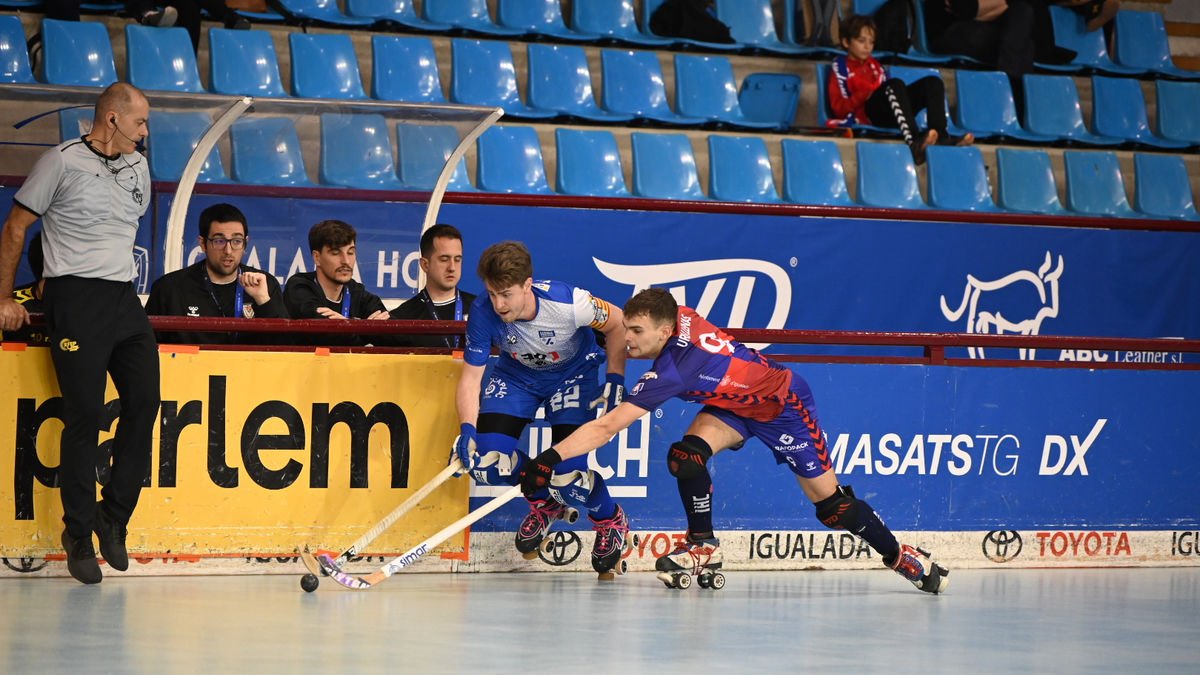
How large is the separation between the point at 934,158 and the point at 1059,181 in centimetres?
161

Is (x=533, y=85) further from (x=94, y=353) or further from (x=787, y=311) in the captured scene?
(x=94, y=353)

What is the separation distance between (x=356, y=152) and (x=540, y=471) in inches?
94.3

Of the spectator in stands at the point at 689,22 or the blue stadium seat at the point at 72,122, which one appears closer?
the blue stadium seat at the point at 72,122

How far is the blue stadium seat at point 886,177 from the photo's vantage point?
12.8 m

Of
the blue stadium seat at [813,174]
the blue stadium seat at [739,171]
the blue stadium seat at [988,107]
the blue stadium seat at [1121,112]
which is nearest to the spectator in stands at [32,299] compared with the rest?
the blue stadium seat at [739,171]

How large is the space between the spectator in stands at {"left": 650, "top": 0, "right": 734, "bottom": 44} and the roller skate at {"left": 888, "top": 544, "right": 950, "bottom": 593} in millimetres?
7289

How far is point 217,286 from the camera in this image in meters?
7.48

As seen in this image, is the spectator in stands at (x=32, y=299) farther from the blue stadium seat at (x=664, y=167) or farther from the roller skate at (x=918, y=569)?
the blue stadium seat at (x=664, y=167)

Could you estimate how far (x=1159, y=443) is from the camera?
27.7ft

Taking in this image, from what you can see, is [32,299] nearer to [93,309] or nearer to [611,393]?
[93,309]

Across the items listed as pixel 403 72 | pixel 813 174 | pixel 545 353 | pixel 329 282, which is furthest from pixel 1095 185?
pixel 329 282

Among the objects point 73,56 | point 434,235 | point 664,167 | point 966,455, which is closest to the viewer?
point 434,235

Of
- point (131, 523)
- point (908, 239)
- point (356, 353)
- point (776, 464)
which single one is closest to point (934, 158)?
point (908, 239)

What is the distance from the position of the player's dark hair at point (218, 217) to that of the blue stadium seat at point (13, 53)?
14.0 ft
